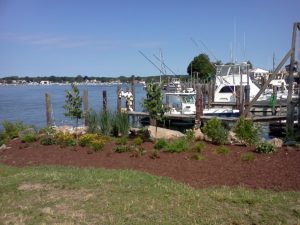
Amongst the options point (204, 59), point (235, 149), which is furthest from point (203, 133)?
point (204, 59)

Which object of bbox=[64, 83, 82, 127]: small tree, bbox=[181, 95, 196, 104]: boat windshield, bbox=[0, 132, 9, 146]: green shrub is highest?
bbox=[64, 83, 82, 127]: small tree

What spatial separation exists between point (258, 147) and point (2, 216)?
7.63 metres

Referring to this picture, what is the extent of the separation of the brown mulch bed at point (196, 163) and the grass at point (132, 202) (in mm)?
688

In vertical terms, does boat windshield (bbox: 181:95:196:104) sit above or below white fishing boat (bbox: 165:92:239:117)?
above

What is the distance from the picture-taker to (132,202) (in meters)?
7.70

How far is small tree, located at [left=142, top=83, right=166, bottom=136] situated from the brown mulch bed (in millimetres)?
2258

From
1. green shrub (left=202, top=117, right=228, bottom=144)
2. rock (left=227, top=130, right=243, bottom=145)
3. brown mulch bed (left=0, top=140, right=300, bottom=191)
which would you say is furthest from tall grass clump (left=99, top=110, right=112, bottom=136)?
rock (left=227, top=130, right=243, bottom=145)

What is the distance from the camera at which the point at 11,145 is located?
1628cm

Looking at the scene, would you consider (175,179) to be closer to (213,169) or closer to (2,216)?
(213,169)

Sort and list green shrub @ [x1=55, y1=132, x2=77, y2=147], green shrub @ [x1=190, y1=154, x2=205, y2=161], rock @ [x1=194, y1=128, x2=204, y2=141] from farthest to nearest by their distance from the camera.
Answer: green shrub @ [x1=55, y1=132, x2=77, y2=147] < rock @ [x1=194, y1=128, x2=204, y2=141] < green shrub @ [x1=190, y1=154, x2=205, y2=161]

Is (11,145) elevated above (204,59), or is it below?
below

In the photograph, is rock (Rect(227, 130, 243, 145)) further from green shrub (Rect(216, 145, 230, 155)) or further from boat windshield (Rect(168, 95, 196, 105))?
boat windshield (Rect(168, 95, 196, 105))

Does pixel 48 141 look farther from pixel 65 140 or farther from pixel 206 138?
pixel 206 138

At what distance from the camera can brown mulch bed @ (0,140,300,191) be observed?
957 cm
